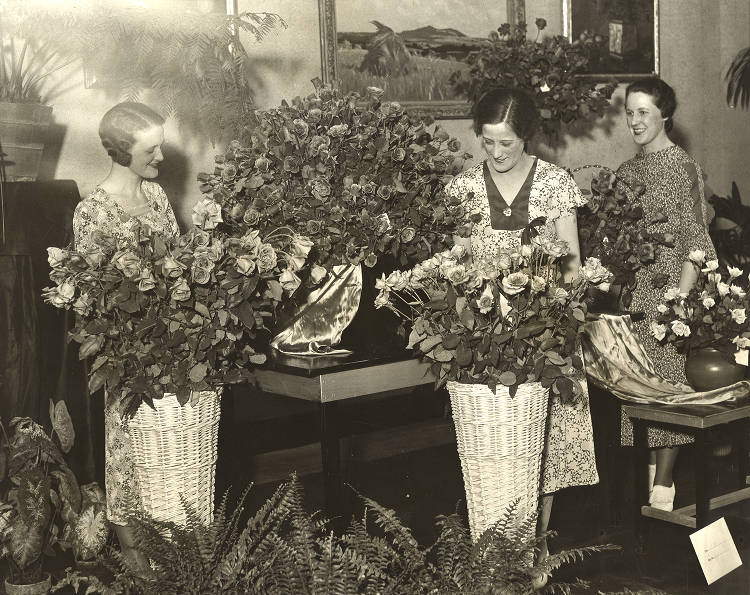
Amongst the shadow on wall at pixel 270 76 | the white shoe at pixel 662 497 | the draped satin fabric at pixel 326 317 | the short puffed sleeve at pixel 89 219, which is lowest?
the white shoe at pixel 662 497

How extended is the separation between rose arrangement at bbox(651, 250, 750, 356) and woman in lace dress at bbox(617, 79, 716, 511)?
0.13m

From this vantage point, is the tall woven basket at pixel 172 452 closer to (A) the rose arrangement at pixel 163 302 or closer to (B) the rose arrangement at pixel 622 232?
(A) the rose arrangement at pixel 163 302

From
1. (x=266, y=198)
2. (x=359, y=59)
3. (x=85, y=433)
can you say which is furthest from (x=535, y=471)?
(x=359, y=59)

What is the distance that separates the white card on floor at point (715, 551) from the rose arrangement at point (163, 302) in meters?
1.70

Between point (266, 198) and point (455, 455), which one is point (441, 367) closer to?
point (266, 198)

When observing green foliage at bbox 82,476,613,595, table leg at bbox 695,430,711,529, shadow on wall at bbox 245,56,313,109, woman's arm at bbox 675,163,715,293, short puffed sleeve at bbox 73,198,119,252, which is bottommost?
table leg at bbox 695,430,711,529

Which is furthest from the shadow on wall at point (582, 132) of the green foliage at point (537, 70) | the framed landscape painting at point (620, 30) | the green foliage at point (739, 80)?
the green foliage at point (739, 80)

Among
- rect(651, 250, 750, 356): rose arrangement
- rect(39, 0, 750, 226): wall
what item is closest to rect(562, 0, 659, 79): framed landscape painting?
rect(39, 0, 750, 226): wall

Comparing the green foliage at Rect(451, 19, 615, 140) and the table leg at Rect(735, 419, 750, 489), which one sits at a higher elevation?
the green foliage at Rect(451, 19, 615, 140)

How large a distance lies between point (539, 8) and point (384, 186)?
325cm

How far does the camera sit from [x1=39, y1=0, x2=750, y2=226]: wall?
4.02 meters

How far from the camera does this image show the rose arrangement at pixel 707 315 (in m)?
4.06

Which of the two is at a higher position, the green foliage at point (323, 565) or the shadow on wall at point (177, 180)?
the shadow on wall at point (177, 180)

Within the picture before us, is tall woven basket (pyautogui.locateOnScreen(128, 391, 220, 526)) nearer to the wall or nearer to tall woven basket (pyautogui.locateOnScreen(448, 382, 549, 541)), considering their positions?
tall woven basket (pyautogui.locateOnScreen(448, 382, 549, 541))
